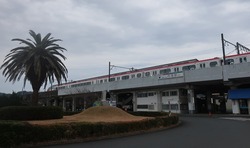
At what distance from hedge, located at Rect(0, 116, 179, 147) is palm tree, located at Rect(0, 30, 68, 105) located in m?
11.8

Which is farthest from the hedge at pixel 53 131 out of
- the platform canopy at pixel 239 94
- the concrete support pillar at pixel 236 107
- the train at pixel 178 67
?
the concrete support pillar at pixel 236 107

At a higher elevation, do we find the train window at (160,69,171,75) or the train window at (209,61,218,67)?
the train window at (209,61,218,67)

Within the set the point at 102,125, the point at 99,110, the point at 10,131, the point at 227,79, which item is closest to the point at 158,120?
the point at 102,125

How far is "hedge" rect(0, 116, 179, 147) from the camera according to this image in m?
13.2

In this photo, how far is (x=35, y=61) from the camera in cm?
2602

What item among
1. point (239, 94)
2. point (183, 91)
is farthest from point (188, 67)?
point (239, 94)

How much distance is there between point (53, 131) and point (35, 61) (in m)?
12.9

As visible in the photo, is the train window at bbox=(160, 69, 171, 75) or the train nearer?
the train

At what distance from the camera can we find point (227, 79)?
4022 cm

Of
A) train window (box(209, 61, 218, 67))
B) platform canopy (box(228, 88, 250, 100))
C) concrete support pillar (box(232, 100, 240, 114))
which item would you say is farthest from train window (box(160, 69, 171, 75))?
concrete support pillar (box(232, 100, 240, 114))

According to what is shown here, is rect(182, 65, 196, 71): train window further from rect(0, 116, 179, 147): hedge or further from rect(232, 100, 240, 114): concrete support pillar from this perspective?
rect(0, 116, 179, 147): hedge

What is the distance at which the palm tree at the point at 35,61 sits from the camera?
2669 cm

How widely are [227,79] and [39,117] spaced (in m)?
28.2

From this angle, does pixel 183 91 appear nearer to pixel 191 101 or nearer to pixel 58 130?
pixel 191 101
